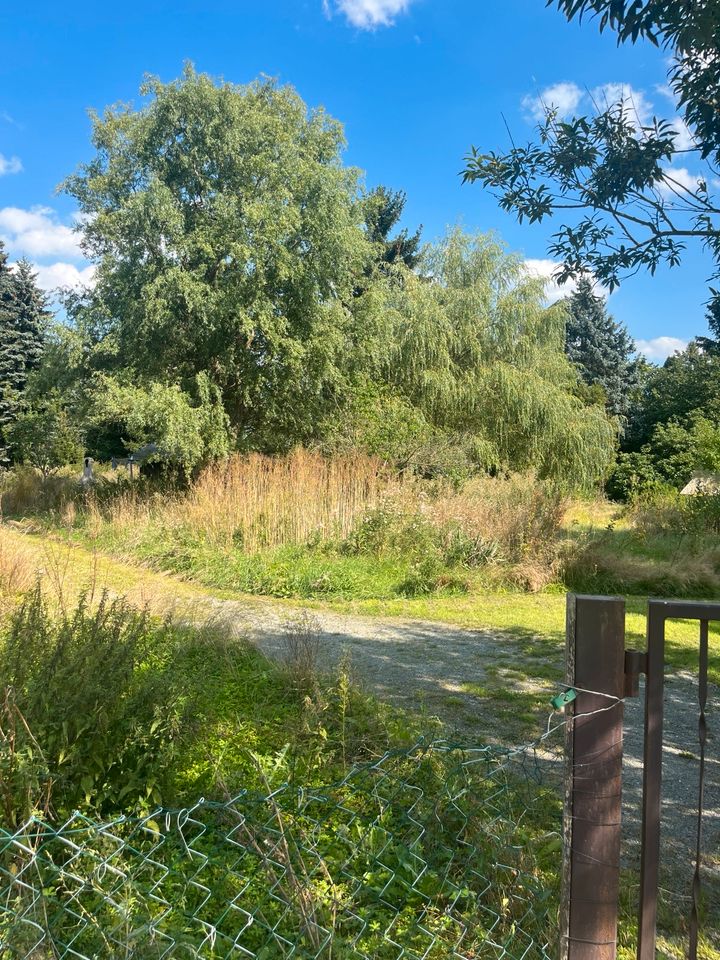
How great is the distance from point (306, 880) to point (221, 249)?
47.9ft

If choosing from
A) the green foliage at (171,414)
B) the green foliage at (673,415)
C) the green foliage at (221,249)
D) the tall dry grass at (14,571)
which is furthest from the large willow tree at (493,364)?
the tall dry grass at (14,571)

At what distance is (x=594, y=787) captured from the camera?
1836mm

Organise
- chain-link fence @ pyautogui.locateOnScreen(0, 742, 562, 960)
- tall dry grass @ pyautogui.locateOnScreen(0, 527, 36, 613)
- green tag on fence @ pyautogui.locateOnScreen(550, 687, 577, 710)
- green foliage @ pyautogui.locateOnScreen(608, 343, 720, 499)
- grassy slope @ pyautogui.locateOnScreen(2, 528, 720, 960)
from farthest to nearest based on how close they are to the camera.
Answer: green foliage @ pyautogui.locateOnScreen(608, 343, 720, 499)
grassy slope @ pyautogui.locateOnScreen(2, 528, 720, 960)
tall dry grass @ pyautogui.locateOnScreen(0, 527, 36, 613)
chain-link fence @ pyautogui.locateOnScreen(0, 742, 562, 960)
green tag on fence @ pyautogui.locateOnScreen(550, 687, 577, 710)

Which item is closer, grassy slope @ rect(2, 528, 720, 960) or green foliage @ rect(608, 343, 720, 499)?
grassy slope @ rect(2, 528, 720, 960)

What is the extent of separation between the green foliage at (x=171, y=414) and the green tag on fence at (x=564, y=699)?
13.2 m

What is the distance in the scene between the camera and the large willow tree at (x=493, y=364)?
19766mm

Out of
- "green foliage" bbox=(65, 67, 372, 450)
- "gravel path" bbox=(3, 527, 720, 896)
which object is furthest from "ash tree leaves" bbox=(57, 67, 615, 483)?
"gravel path" bbox=(3, 527, 720, 896)

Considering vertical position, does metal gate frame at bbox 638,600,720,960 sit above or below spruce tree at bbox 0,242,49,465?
below

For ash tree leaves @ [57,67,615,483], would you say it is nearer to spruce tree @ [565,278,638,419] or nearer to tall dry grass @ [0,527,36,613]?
tall dry grass @ [0,527,36,613]

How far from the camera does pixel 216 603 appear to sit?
27.1ft

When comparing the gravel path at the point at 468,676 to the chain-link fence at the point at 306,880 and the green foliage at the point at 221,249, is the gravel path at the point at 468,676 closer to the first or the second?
the chain-link fence at the point at 306,880

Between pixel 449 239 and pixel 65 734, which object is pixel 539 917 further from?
pixel 449 239

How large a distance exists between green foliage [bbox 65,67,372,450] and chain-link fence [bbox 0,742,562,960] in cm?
1297

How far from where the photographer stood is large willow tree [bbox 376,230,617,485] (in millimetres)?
19766
